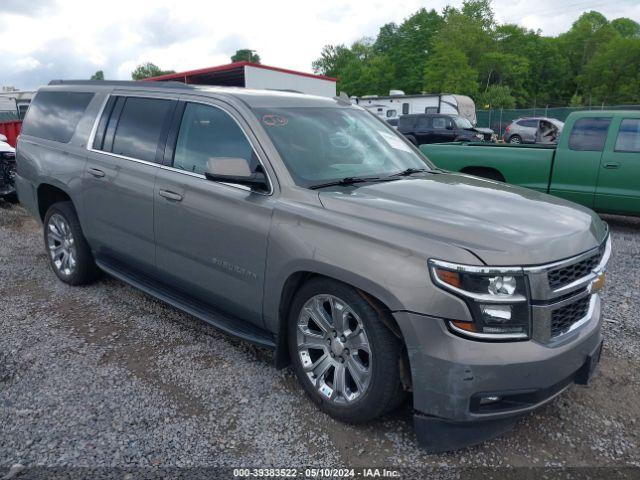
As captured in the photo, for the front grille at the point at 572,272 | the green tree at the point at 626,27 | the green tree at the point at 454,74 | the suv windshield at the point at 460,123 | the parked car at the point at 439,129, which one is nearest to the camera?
the front grille at the point at 572,272

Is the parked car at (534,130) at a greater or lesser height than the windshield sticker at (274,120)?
greater

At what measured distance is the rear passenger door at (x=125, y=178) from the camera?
13.1ft

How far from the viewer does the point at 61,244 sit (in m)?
5.17

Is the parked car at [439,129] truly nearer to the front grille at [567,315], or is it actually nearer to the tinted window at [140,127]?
the tinted window at [140,127]

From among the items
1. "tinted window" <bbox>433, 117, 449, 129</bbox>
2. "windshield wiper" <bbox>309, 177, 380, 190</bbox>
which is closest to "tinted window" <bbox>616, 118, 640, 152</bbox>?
"windshield wiper" <bbox>309, 177, 380, 190</bbox>

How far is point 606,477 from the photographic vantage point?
2.58 m

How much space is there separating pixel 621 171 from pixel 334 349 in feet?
20.6

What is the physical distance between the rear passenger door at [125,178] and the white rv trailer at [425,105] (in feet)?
84.3

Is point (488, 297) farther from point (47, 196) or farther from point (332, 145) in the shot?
point (47, 196)

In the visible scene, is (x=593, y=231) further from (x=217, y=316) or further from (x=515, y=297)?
(x=217, y=316)

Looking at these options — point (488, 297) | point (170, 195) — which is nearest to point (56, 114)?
point (170, 195)

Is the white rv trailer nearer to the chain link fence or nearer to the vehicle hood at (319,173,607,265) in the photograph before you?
the chain link fence

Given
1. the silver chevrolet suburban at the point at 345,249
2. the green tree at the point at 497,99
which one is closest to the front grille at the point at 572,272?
the silver chevrolet suburban at the point at 345,249

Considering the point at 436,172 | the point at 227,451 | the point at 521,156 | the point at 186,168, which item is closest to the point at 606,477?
the point at 227,451
